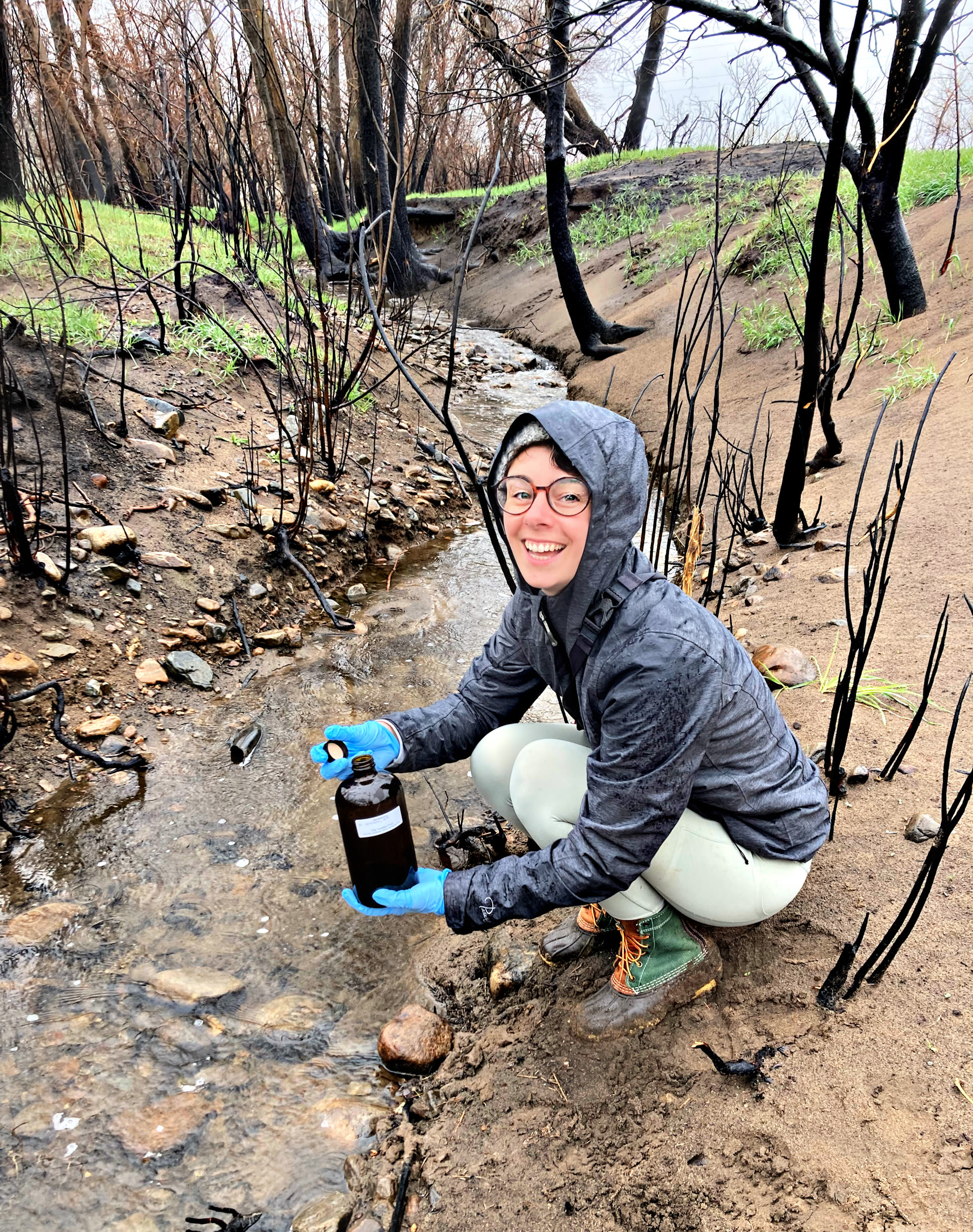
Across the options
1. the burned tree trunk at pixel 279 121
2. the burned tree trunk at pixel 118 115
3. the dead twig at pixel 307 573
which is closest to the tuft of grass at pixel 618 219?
the burned tree trunk at pixel 279 121

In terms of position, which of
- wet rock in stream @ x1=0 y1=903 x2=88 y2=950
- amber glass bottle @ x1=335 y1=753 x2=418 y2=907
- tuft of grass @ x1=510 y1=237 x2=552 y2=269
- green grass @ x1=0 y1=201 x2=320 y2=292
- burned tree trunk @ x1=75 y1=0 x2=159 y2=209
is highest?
burned tree trunk @ x1=75 y1=0 x2=159 y2=209

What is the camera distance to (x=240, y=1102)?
167 cm

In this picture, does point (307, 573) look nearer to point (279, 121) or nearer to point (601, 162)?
point (279, 121)

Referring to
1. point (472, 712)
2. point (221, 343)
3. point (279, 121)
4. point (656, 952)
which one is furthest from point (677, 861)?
point (279, 121)

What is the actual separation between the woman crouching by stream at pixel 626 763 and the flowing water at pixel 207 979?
0.42m

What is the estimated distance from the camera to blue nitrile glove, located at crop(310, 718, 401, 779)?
1875 millimetres

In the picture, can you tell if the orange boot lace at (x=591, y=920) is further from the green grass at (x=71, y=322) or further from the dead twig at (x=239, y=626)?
the green grass at (x=71, y=322)

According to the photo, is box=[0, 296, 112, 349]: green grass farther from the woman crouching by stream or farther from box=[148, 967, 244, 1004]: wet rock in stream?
the woman crouching by stream

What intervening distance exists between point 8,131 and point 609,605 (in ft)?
21.6

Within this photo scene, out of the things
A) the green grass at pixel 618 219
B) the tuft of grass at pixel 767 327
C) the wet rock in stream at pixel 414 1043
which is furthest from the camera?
the green grass at pixel 618 219

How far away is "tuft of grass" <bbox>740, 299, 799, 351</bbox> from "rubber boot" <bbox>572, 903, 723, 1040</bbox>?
593 cm

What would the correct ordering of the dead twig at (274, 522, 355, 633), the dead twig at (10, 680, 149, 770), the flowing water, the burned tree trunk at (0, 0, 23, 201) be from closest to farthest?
the flowing water < the dead twig at (10, 680, 149, 770) < the dead twig at (274, 522, 355, 633) < the burned tree trunk at (0, 0, 23, 201)

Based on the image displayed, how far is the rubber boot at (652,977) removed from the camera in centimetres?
166

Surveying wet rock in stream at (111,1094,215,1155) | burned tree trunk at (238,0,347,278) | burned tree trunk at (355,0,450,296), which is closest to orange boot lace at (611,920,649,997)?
wet rock in stream at (111,1094,215,1155)
